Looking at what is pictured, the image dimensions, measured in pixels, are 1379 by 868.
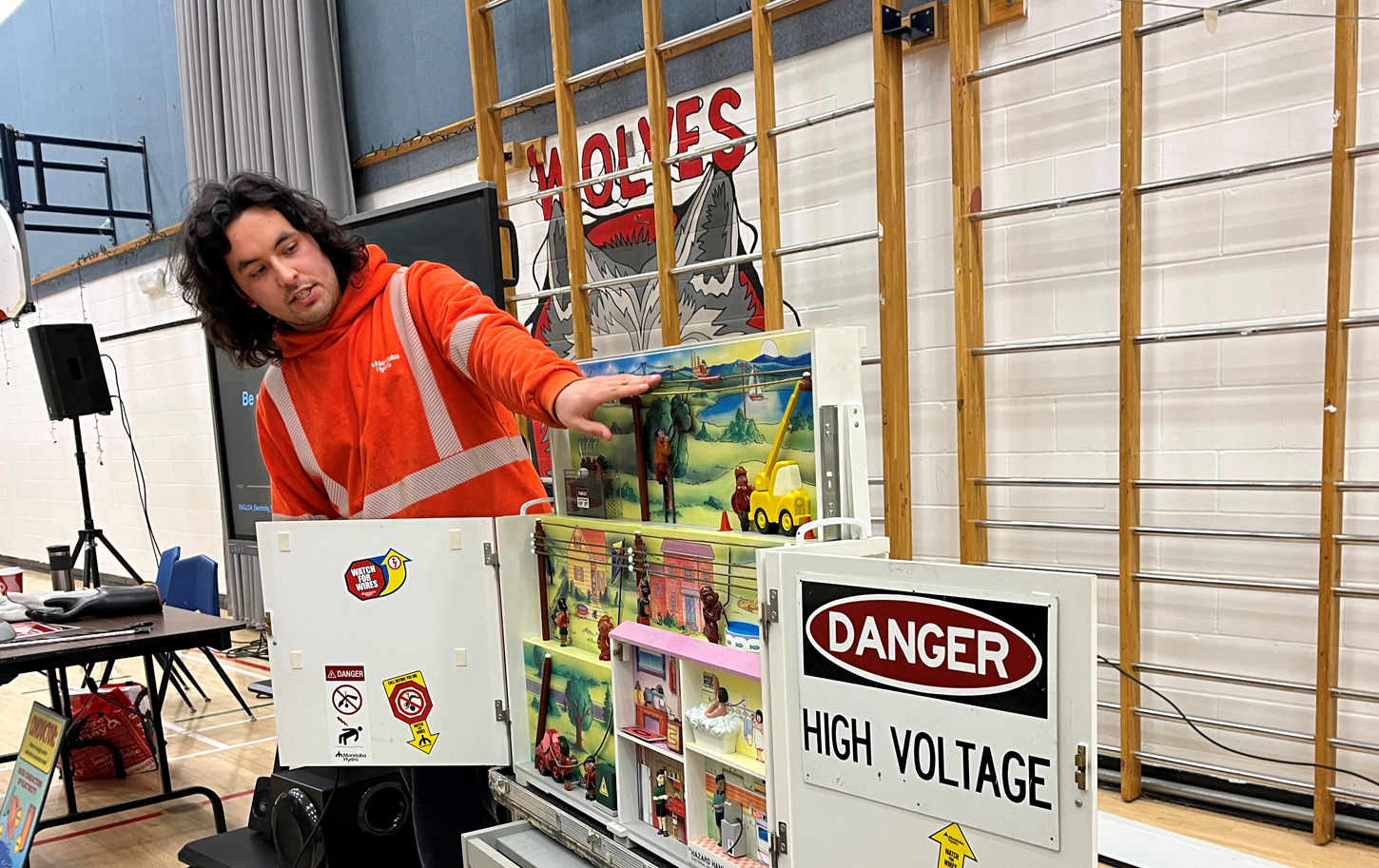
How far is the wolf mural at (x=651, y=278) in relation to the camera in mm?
3320

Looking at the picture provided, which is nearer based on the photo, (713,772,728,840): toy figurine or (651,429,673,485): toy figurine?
(713,772,728,840): toy figurine

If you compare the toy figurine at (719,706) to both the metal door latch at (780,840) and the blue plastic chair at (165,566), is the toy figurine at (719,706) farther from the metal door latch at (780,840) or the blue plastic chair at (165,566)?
the blue plastic chair at (165,566)

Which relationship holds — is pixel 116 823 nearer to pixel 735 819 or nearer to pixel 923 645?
pixel 735 819

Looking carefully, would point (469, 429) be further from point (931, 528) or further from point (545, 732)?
point (931, 528)

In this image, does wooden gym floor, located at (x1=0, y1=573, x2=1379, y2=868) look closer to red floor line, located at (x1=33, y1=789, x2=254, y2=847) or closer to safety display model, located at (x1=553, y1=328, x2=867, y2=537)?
red floor line, located at (x1=33, y1=789, x2=254, y2=847)

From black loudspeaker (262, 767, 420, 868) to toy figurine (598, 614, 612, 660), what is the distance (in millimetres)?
777

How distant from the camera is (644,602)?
1.44 m

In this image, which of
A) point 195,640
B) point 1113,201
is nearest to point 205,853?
point 195,640

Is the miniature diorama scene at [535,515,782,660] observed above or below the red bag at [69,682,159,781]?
above

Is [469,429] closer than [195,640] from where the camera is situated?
Yes

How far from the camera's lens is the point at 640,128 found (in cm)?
358

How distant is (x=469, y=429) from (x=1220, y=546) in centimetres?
197

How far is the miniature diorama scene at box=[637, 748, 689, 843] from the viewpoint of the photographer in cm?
136

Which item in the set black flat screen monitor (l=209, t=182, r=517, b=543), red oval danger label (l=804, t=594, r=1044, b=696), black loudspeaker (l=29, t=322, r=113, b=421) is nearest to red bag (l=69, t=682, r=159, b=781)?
black flat screen monitor (l=209, t=182, r=517, b=543)
